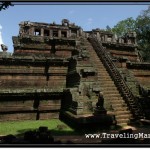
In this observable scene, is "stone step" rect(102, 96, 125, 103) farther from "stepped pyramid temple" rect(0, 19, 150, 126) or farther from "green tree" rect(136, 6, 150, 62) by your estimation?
"green tree" rect(136, 6, 150, 62)

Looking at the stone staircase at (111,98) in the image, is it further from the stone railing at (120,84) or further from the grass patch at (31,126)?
the grass patch at (31,126)

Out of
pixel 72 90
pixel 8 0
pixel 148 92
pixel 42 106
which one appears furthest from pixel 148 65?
pixel 8 0

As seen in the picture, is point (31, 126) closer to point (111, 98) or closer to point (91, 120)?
point (91, 120)

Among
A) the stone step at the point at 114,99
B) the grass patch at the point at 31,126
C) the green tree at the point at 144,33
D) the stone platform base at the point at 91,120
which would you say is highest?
the green tree at the point at 144,33

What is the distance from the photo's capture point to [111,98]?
52.5 feet

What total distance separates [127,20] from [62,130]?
1708 inches

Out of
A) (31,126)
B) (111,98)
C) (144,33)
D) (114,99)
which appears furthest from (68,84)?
(144,33)

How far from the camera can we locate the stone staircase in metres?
14.4

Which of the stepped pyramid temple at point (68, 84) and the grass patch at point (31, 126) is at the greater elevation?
the stepped pyramid temple at point (68, 84)

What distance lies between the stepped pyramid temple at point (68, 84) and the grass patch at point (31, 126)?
1.71 feet

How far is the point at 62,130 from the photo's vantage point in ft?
43.2

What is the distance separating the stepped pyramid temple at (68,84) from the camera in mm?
14477

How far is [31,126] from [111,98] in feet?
17.9

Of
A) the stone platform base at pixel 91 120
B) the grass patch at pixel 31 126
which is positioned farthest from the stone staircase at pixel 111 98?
the grass patch at pixel 31 126
